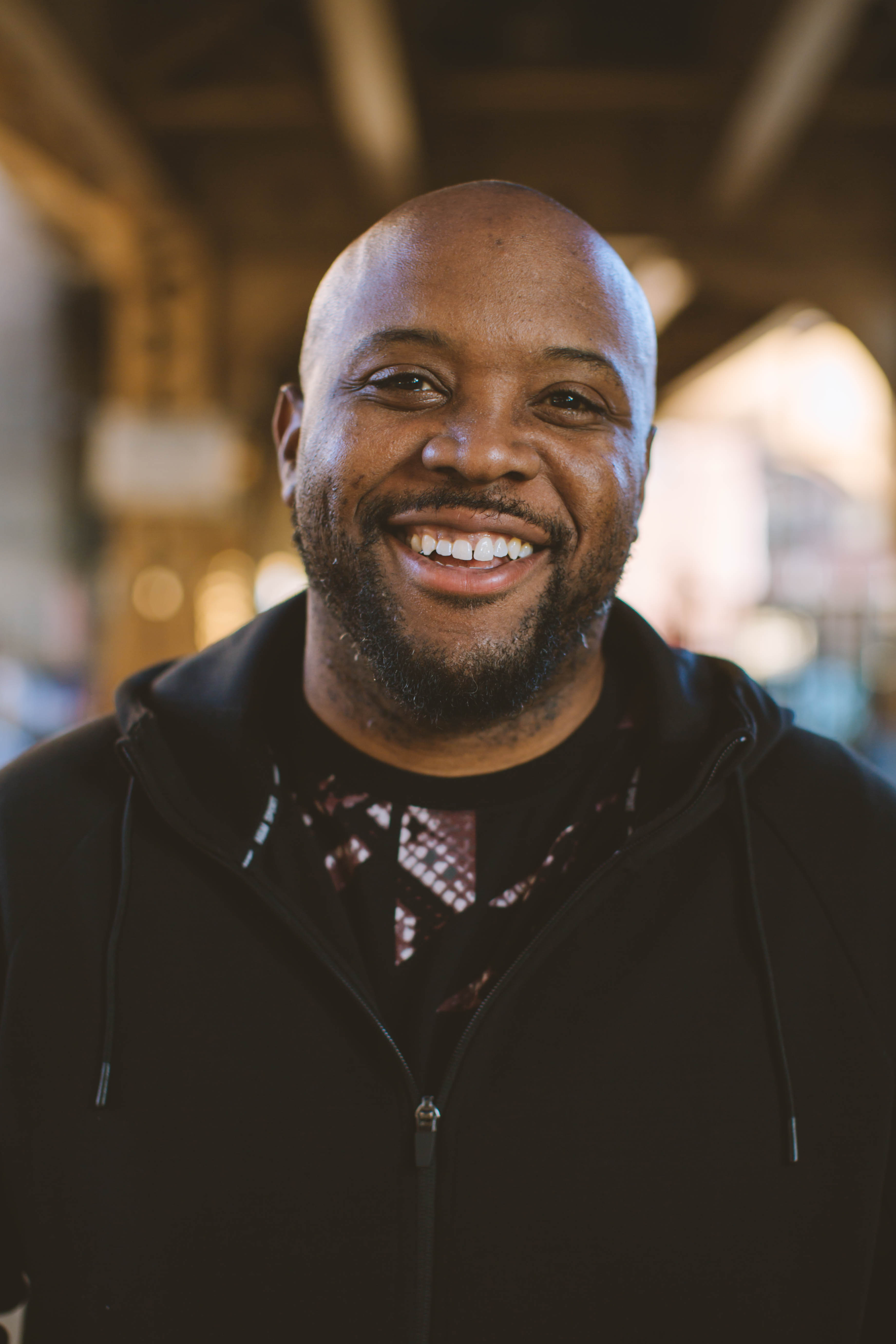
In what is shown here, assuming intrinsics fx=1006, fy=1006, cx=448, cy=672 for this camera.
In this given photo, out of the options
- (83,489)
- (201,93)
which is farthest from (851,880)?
(83,489)

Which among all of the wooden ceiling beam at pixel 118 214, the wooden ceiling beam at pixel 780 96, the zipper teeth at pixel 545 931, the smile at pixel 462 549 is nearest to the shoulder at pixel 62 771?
the smile at pixel 462 549

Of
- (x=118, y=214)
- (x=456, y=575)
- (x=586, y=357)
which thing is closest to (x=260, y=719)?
(x=456, y=575)

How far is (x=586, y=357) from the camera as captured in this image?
4.49 feet

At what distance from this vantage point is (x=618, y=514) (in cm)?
139

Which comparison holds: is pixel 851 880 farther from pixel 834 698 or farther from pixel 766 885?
pixel 834 698

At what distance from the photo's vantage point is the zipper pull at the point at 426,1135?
3.67 feet

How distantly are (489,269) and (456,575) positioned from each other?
0.42 m

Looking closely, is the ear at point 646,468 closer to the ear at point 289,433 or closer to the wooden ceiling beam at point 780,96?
the ear at point 289,433

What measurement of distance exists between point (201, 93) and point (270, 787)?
14.6 feet

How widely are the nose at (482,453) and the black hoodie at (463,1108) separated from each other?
456 millimetres

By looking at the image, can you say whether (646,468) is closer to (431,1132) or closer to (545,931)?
(545,931)

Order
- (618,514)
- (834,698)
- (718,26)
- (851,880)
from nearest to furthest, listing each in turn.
A: 1. (851,880)
2. (618,514)
3. (718,26)
4. (834,698)

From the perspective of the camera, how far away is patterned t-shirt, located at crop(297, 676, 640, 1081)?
1.23m

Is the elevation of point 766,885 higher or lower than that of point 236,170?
lower
